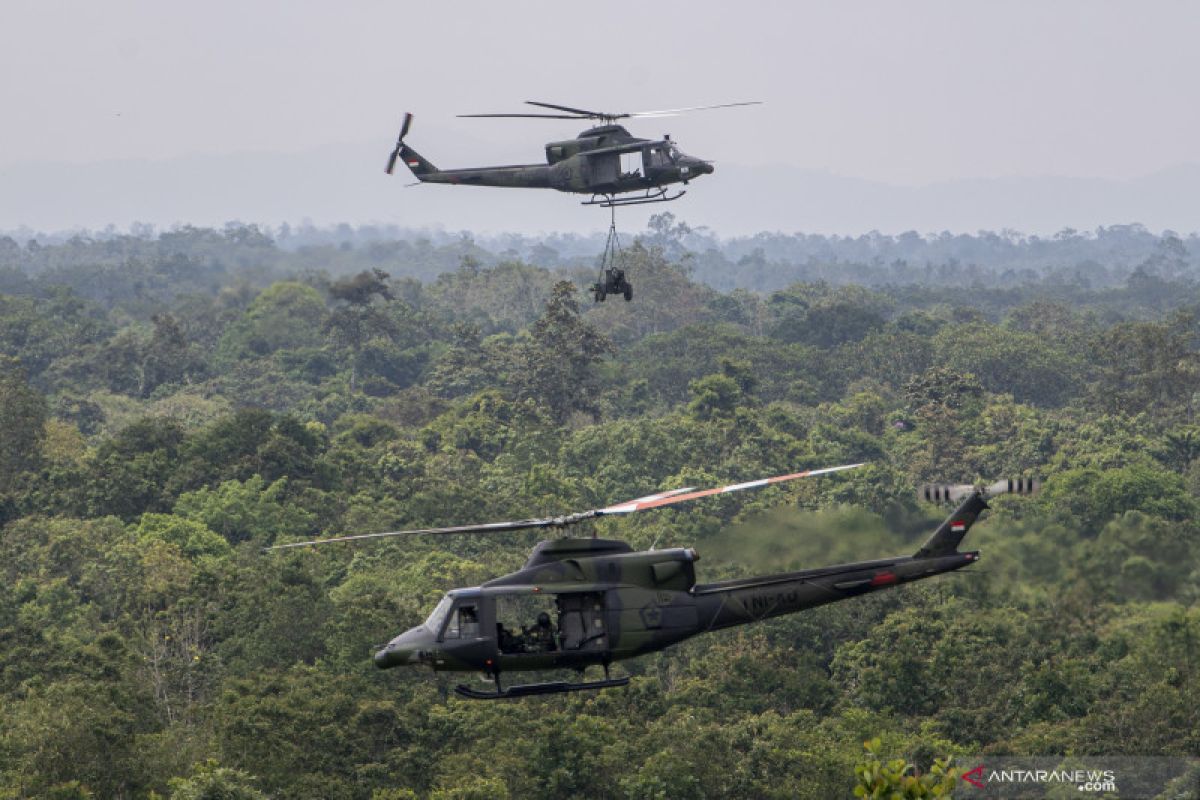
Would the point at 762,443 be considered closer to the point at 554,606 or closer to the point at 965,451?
the point at 965,451

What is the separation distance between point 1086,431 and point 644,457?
19072mm

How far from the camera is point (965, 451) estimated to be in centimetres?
7406

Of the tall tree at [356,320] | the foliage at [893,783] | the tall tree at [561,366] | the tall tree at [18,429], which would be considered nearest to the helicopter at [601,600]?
the foliage at [893,783]

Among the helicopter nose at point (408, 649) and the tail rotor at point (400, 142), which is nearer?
the helicopter nose at point (408, 649)

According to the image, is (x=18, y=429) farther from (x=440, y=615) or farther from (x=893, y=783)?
(x=893, y=783)

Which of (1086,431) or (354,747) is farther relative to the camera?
(1086,431)

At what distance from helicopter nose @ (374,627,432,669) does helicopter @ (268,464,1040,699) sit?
0.04 ft

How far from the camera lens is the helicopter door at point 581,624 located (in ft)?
74.2

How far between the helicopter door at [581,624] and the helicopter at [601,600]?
0.04ft

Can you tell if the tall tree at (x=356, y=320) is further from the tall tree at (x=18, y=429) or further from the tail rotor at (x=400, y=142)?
the tail rotor at (x=400, y=142)

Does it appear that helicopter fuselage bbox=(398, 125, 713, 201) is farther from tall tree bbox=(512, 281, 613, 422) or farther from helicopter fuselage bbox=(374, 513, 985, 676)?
tall tree bbox=(512, 281, 613, 422)

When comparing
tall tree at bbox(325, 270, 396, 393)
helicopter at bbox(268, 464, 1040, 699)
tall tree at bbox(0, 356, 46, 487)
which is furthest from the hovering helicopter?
tall tree at bbox(325, 270, 396, 393)

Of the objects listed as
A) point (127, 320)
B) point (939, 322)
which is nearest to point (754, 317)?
point (939, 322)

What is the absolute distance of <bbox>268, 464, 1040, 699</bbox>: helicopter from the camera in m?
22.3
